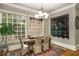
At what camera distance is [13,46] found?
6.07 ft

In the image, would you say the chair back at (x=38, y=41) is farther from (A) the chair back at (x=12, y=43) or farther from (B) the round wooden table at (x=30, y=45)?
(A) the chair back at (x=12, y=43)

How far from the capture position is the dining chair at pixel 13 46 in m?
1.84

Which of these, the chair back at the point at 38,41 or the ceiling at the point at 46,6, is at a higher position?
the ceiling at the point at 46,6

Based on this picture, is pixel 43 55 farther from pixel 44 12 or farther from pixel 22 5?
pixel 22 5

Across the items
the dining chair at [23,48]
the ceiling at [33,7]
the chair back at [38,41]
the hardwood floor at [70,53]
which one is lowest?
the hardwood floor at [70,53]

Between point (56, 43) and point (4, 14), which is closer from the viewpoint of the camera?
point (4, 14)

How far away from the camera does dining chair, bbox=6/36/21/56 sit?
1.84 metres

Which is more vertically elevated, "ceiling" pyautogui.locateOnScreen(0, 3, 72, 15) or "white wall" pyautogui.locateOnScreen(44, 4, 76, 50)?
"ceiling" pyautogui.locateOnScreen(0, 3, 72, 15)

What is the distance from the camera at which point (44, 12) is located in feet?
6.20

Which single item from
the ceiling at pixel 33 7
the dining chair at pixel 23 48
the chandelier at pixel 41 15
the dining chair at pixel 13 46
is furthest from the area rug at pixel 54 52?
the ceiling at pixel 33 7

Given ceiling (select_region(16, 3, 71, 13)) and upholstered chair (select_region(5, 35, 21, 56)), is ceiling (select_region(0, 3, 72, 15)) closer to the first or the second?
ceiling (select_region(16, 3, 71, 13))

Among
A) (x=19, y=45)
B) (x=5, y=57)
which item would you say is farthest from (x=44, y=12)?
(x=5, y=57)

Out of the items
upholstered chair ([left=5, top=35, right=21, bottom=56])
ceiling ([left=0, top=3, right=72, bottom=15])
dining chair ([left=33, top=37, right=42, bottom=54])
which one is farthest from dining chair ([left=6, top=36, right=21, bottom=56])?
ceiling ([left=0, top=3, right=72, bottom=15])

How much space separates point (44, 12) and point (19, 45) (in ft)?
2.65
